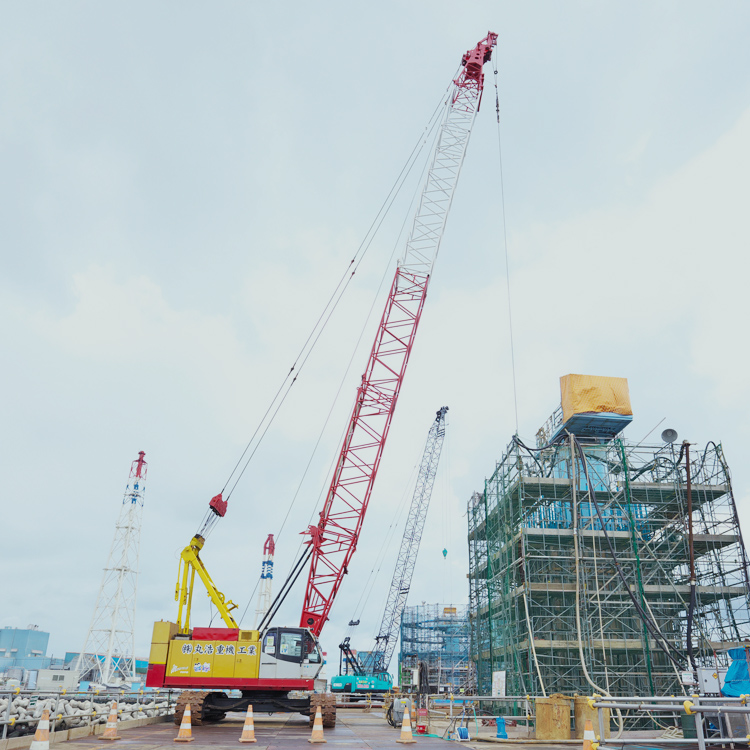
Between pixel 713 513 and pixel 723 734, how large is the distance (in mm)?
23762

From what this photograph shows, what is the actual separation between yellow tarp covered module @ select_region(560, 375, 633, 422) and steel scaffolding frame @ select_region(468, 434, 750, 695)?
110 inches

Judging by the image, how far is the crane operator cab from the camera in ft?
84.4

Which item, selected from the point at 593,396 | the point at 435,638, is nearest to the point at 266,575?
the point at 435,638

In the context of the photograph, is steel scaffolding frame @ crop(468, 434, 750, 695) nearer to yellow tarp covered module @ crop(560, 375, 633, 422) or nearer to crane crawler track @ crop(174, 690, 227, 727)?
yellow tarp covered module @ crop(560, 375, 633, 422)

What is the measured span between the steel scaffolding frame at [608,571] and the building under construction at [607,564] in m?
0.07

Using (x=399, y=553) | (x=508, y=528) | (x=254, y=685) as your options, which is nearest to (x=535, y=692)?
(x=508, y=528)

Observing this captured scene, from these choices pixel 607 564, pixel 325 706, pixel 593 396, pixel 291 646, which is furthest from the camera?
pixel 593 396

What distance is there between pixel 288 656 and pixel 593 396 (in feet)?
81.7

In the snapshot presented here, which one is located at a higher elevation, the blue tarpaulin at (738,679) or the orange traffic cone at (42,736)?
the blue tarpaulin at (738,679)

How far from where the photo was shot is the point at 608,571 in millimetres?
37625

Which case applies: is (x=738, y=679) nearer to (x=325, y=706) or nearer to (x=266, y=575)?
(x=325, y=706)

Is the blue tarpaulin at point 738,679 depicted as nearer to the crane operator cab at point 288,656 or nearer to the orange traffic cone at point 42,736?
the crane operator cab at point 288,656

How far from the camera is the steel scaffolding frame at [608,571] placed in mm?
35469

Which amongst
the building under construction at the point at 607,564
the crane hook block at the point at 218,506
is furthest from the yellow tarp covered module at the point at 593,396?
the crane hook block at the point at 218,506
